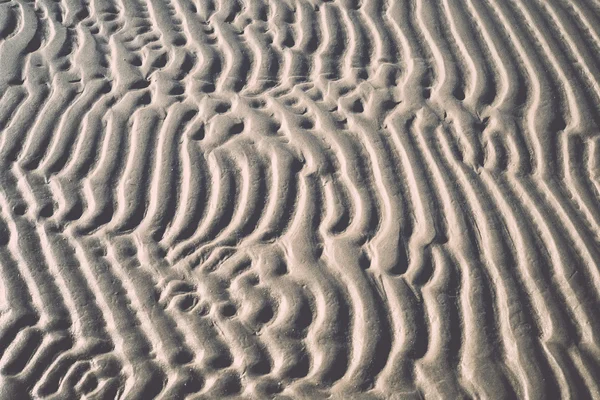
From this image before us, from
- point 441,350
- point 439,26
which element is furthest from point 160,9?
point 441,350

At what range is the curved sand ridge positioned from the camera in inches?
134

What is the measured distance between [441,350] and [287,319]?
0.82 metres

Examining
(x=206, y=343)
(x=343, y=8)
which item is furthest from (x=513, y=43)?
(x=206, y=343)

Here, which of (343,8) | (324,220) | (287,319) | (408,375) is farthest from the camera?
(343,8)

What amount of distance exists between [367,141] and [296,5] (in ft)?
5.89

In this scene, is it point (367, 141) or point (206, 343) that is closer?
point (206, 343)

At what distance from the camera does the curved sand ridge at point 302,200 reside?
3.40 m

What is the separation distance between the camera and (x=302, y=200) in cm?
409

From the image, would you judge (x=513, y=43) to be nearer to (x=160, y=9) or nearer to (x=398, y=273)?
(x=398, y=273)

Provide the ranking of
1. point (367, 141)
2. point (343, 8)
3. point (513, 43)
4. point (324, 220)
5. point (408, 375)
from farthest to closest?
1. point (343, 8)
2. point (513, 43)
3. point (367, 141)
4. point (324, 220)
5. point (408, 375)

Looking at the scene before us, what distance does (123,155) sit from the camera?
14.5ft

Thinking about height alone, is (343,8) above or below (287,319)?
above

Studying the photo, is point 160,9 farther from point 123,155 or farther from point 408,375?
point 408,375

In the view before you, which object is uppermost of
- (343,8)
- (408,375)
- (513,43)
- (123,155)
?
(343,8)
